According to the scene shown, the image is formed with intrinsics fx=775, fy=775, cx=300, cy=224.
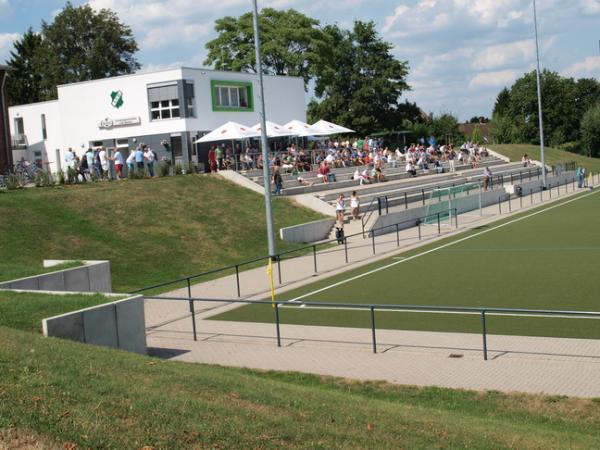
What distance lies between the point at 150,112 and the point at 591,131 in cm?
6050

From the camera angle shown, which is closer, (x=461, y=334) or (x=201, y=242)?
(x=461, y=334)

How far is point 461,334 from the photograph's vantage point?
49.4 ft

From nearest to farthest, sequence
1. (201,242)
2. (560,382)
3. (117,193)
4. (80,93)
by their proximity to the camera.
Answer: (560,382) → (201,242) → (117,193) → (80,93)

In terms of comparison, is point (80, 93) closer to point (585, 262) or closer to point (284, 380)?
point (585, 262)

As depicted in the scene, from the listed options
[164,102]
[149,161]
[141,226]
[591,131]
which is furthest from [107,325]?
[591,131]

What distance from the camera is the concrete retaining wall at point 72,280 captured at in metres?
17.1

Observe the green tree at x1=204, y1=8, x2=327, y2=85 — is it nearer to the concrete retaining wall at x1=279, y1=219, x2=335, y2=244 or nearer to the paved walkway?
the concrete retaining wall at x1=279, y1=219, x2=335, y2=244

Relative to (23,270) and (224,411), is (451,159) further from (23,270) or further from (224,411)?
(224,411)

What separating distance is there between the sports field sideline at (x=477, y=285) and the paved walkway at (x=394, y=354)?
2.70 ft

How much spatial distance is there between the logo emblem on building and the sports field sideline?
2237 cm

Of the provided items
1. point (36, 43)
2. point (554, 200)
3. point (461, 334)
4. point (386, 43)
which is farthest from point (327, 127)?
point (36, 43)

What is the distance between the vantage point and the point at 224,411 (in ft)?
25.7

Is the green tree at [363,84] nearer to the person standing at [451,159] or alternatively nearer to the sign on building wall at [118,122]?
the person standing at [451,159]

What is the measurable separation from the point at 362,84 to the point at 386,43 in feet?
17.3
